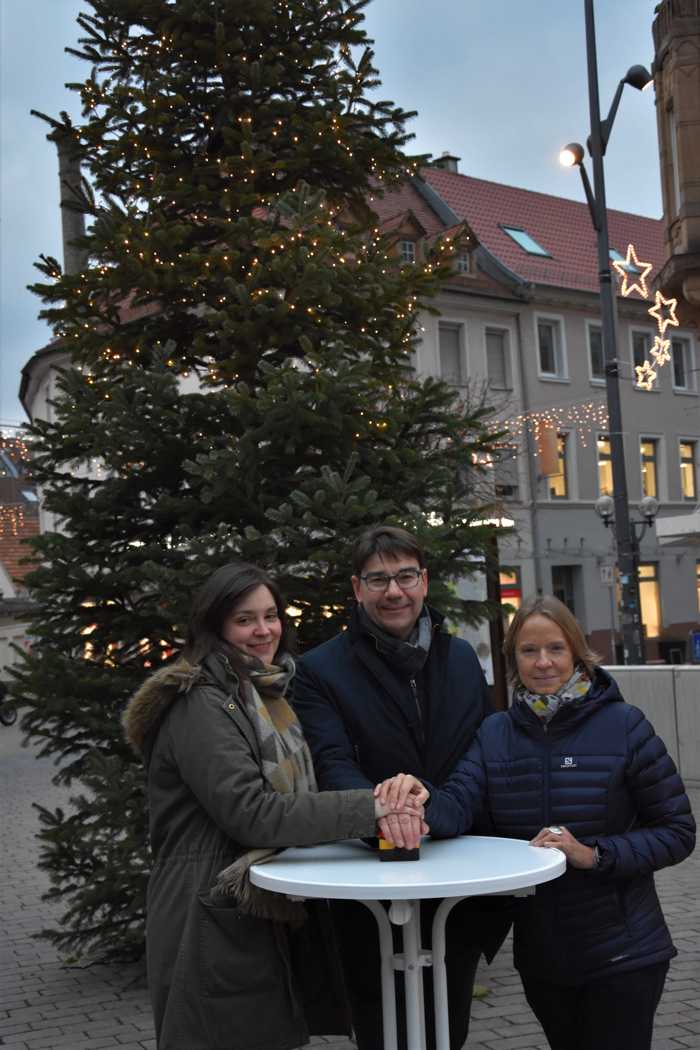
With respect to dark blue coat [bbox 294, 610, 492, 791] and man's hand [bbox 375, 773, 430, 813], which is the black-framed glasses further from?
man's hand [bbox 375, 773, 430, 813]

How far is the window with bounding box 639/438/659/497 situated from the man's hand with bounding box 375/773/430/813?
4173 centimetres

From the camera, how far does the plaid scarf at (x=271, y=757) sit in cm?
335

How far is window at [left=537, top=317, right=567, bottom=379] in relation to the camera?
1638 inches

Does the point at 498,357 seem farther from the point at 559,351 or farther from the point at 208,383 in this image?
the point at 208,383

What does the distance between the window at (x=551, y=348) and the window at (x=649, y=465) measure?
4439mm

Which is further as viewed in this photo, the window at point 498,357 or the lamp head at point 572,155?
the window at point 498,357

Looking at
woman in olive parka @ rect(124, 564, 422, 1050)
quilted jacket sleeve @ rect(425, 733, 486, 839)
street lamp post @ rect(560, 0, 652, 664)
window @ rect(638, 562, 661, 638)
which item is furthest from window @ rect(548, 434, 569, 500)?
woman in olive parka @ rect(124, 564, 422, 1050)

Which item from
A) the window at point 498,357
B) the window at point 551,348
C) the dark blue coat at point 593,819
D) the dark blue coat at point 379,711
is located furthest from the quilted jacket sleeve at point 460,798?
the window at point 551,348

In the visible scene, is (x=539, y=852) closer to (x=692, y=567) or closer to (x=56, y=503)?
(x=56, y=503)

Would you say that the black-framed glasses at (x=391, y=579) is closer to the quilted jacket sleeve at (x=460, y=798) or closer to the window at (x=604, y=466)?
the quilted jacket sleeve at (x=460, y=798)

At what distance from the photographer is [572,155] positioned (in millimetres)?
18578

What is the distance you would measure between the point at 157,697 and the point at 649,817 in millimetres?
1375

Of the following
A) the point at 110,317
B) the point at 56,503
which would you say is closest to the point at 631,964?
the point at 56,503

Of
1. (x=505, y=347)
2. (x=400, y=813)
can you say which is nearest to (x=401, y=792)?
(x=400, y=813)
